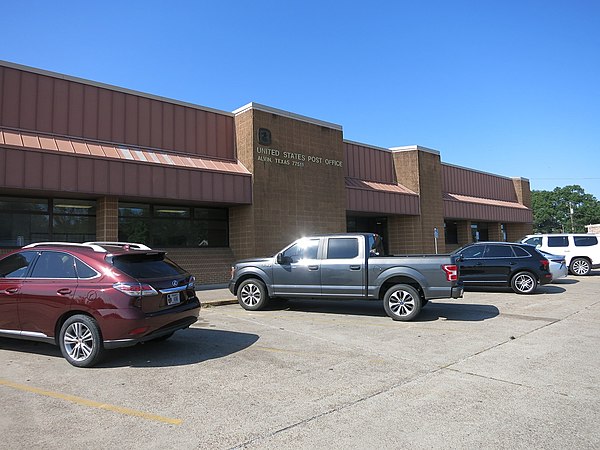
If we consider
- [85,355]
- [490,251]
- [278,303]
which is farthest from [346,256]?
[490,251]

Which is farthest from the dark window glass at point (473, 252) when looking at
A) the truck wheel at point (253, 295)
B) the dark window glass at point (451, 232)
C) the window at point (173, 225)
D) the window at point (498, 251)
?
the dark window glass at point (451, 232)

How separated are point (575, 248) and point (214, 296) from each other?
51.6 feet

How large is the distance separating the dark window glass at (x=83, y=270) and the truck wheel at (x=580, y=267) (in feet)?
65.9

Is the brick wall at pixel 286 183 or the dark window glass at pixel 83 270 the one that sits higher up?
the brick wall at pixel 286 183

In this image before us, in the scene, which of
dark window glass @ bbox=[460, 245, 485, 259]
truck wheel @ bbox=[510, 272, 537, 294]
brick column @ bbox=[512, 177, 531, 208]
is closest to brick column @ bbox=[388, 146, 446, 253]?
dark window glass @ bbox=[460, 245, 485, 259]

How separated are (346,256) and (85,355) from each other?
227 inches

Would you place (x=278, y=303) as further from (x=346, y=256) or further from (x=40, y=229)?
(x=40, y=229)

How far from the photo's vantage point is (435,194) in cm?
2578

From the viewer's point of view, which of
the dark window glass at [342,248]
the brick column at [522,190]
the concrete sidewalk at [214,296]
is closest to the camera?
the dark window glass at [342,248]

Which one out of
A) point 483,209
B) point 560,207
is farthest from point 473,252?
point 560,207

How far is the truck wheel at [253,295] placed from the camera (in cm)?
1085

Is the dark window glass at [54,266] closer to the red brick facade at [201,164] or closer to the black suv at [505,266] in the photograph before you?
the red brick facade at [201,164]

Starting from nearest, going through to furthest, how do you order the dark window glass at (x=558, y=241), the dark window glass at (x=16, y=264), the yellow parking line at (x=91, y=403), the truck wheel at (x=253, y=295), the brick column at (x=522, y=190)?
the yellow parking line at (x=91, y=403) → the dark window glass at (x=16, y=264) → the truck wheel at (x=253, y=295) → the dark window glass at (x=558, y=241) → the brick column at (x=522, y=190)

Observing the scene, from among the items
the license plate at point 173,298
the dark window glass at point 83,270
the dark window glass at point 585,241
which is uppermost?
the dark window glass at point 585,241
